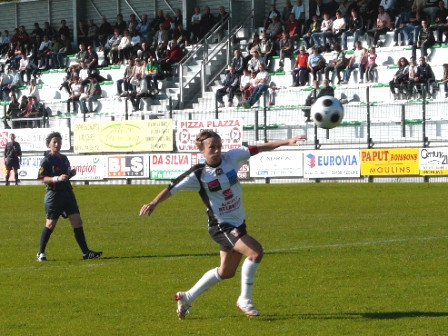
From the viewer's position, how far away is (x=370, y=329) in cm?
810

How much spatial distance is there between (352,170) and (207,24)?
13.8 metres

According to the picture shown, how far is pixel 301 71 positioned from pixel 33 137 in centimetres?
1113

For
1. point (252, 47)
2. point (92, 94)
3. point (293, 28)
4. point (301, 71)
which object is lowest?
Result: point (92, 94)

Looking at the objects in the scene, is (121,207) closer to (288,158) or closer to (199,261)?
(288,158)

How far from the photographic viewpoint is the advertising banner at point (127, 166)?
112ft

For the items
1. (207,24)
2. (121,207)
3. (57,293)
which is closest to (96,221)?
(121,207)

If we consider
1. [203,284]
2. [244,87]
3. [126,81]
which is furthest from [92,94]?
[203,284]

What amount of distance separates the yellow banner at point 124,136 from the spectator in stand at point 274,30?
21.1 ft

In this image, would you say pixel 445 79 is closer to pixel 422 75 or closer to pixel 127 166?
pixel 422 75

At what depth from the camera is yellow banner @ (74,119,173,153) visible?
3388 cm

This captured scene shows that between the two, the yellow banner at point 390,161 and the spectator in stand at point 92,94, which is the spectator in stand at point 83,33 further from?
the yellow banner at point 390,161

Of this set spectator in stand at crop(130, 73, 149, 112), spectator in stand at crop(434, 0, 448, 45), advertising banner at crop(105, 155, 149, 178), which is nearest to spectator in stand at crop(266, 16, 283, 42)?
spectator in stand at crop(130, 73, 149, 112)

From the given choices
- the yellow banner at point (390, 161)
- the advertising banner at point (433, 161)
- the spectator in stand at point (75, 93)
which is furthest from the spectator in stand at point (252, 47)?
the advertising banner at point (433, 161)

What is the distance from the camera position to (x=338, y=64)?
3341 centimetres
